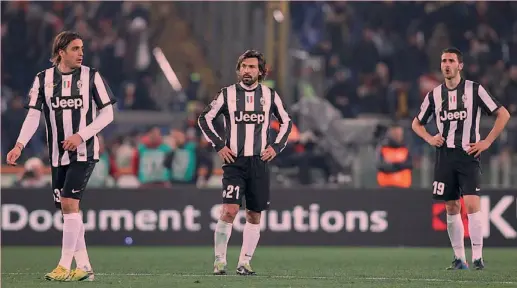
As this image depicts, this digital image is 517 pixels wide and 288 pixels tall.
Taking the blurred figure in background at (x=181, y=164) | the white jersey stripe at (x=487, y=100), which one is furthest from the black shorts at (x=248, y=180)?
the blurred figure in background at (x=181, y=164)

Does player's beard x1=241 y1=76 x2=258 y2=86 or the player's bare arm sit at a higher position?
player's beard x1=241 y1=76 x2=258 y2=86

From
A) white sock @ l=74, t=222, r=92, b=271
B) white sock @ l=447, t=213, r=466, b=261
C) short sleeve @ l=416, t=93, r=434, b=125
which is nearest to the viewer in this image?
white sock @ l=74, t=222, r=92, b=271

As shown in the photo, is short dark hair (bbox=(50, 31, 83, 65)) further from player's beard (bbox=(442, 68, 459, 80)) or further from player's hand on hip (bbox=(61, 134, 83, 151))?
player's beard (bbox=(442, 68, 459, 80))

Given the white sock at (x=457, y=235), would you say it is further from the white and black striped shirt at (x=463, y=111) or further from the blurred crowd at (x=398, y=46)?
the blurred crowd at (x=398, y=46)

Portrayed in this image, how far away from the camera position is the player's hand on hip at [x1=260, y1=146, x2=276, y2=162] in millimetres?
10297

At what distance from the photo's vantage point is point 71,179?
31.1 feet

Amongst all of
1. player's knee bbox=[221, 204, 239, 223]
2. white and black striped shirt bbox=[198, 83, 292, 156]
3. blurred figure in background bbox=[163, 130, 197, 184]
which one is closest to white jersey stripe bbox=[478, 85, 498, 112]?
white and black striped shirt bbox=[198, 83, 292, 156]

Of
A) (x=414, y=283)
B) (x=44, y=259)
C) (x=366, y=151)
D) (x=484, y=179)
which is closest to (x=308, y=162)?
(x=366, y=151)

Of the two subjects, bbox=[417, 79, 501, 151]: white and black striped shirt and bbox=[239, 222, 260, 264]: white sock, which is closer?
bbox=[239, 222, 260, 264]: white sock

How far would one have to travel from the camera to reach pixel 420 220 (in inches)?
629

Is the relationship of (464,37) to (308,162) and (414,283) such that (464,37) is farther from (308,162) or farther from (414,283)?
(414,283)

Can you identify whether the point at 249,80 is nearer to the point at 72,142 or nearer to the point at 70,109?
the point at 70,109

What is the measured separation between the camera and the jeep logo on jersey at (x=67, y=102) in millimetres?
9555

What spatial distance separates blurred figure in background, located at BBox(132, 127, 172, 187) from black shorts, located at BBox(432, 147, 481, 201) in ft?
20.4
